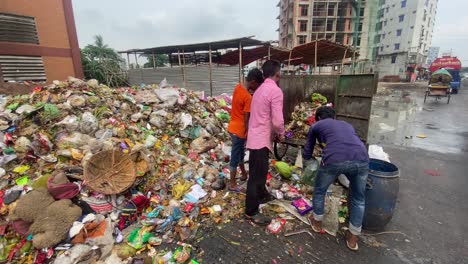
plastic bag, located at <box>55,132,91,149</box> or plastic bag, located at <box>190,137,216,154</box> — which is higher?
plastic bag, located at <box>55,132,91,149</box>

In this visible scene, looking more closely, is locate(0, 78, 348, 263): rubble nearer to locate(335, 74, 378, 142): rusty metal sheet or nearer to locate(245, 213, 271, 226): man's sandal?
locate(245, 213, 271, 226): man's sandal

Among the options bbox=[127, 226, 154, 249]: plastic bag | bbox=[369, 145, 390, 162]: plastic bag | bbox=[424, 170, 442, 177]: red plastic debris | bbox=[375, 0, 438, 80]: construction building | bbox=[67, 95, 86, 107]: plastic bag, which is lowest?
bbox=[424, 170, 442, 177]: red plastic debris

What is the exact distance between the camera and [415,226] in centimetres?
267

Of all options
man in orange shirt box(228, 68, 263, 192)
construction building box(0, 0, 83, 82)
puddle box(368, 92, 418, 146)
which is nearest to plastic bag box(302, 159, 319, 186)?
man in orange shirt box(228, 68, 263, 192)

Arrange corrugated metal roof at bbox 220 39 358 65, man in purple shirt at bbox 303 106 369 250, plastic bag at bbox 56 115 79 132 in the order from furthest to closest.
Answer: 1. corrugated metal roof at bbox 220 39 358 65
2. plastic bag at bbox 56 115 79 132
3. man in purple shirt at bbox 303 106 369 250

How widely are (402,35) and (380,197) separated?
46.9m

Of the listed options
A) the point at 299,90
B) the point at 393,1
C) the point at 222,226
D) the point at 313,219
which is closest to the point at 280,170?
the point at 313,219

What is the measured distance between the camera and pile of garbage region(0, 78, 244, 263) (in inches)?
90.0

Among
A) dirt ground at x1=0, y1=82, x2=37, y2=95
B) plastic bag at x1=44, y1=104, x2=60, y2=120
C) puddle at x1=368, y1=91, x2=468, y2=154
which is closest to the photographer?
plastic bag at x1=44, y1=104, x2=60, y2=120

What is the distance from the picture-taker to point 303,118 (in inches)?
172

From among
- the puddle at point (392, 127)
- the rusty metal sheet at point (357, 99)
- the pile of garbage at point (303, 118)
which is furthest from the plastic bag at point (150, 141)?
the puddle at point (392, 127)

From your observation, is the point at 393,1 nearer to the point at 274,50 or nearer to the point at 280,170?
the point at 274,50

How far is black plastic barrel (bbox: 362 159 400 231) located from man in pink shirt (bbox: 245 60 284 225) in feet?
3.65

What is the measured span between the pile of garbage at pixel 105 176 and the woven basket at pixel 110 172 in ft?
0.04
